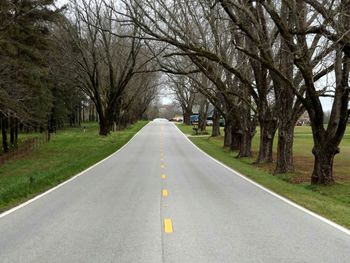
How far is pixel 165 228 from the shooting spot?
8.56m

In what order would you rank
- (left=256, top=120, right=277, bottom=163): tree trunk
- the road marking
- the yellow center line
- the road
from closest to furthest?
the road, the road marking, the yellow center line, (left=256, top=120, right=277, bottom=163): tree trunk

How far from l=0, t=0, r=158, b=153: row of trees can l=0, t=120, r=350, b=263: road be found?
432 inches

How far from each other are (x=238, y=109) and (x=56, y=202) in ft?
68.3

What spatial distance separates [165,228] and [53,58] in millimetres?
37358

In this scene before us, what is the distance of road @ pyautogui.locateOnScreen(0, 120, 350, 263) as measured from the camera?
6691mm

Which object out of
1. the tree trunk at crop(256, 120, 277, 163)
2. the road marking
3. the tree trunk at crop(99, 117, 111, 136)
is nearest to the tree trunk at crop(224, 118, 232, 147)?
the tree trunk at crop(256, 120, 277, 163)

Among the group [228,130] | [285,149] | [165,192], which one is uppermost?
[228,130]

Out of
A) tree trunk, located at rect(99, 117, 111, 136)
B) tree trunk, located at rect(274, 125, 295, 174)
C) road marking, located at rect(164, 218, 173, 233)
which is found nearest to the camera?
road marking, located at rect(164, 218, 173, 233)

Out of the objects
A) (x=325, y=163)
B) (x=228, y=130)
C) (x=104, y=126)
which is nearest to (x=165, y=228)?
(x=325, y=163)

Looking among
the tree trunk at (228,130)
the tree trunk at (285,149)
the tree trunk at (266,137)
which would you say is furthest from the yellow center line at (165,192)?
the tree trunk at (228,130)

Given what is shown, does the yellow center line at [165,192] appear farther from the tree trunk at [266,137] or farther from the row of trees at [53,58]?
the tree trunk at [266,137]

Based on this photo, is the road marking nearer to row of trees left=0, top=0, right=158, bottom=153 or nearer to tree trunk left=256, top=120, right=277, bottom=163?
row of trees left=0, top=0, right=158, bottom=153

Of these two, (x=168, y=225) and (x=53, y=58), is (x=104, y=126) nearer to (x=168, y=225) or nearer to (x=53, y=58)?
(x=53, y=58)

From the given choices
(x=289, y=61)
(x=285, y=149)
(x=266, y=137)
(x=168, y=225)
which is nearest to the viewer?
(x=168, y=225)
